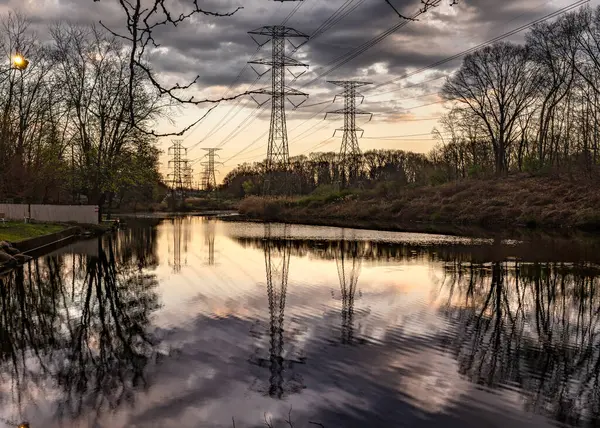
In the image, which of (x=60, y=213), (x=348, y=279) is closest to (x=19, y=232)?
(x=60, y=213)

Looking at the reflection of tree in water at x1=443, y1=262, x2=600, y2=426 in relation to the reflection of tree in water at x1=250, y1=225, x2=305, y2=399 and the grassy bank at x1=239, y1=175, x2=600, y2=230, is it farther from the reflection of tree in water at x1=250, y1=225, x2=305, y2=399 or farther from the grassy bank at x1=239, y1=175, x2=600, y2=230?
the grassy bank at x1=239, y1=175, x2=600, y2=230

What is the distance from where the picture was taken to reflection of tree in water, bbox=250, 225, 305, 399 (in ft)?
22.8

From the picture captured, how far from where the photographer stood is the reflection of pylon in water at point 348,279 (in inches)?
396

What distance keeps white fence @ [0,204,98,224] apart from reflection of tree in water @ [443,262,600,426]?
99.2 feet

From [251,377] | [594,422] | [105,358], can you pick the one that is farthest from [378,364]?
[105,358]

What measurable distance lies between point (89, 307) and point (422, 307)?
7393 millimetres

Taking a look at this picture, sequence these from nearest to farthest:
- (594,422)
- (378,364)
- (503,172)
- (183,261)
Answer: (594,422) < (378,364) < (183,261) < (503,172)

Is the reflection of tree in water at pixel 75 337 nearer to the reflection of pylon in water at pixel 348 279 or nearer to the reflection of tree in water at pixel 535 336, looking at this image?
the reflection of pylon in water at pixel 348 279

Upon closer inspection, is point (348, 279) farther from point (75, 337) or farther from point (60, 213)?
point (60, 213)

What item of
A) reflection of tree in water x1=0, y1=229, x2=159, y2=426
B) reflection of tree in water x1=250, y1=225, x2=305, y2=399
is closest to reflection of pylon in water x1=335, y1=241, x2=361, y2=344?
reflection of tree in water x1=250, y1=225, x2=305, y2=399

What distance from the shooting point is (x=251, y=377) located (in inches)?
287

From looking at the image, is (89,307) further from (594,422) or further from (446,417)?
(594,422)

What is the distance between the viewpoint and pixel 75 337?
9445 mm

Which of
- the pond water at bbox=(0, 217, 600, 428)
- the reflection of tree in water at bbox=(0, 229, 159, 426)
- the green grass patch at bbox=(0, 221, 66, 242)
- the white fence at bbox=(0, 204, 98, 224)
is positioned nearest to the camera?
the pond water at bbox=(0, 217, 600, 428)
